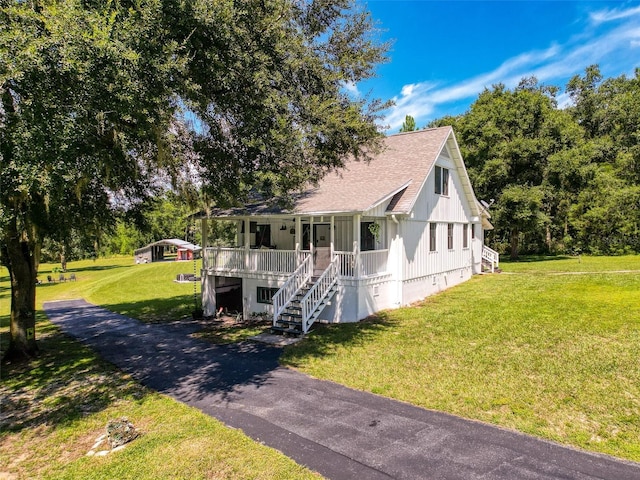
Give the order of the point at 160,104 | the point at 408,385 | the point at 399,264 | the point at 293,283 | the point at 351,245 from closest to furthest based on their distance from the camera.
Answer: the point at 160,104 < the point at 408,385 < the point at 293,283 < the point at 399,264 < the point at 351,245

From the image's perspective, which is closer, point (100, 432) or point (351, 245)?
point (100, 432)

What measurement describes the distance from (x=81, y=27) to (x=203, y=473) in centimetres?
697

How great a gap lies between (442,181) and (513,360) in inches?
460

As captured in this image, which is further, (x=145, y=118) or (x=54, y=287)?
(x=54, y=287)

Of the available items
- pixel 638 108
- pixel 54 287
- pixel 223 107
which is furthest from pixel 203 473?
pixel 638 108

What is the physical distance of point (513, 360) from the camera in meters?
9.23

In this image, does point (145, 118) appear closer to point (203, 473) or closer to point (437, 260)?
point (203, 473)

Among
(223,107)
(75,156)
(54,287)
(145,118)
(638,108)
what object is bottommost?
(54,287)

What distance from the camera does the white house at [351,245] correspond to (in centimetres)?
1386

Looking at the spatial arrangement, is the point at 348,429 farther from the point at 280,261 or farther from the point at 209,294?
the point at 209,294

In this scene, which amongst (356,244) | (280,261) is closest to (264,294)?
(280,261)

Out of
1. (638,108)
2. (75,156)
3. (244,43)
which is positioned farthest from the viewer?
(638,108)

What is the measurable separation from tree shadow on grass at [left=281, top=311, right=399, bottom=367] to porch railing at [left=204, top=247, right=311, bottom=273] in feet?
8.96

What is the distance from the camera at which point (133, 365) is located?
418 inches
